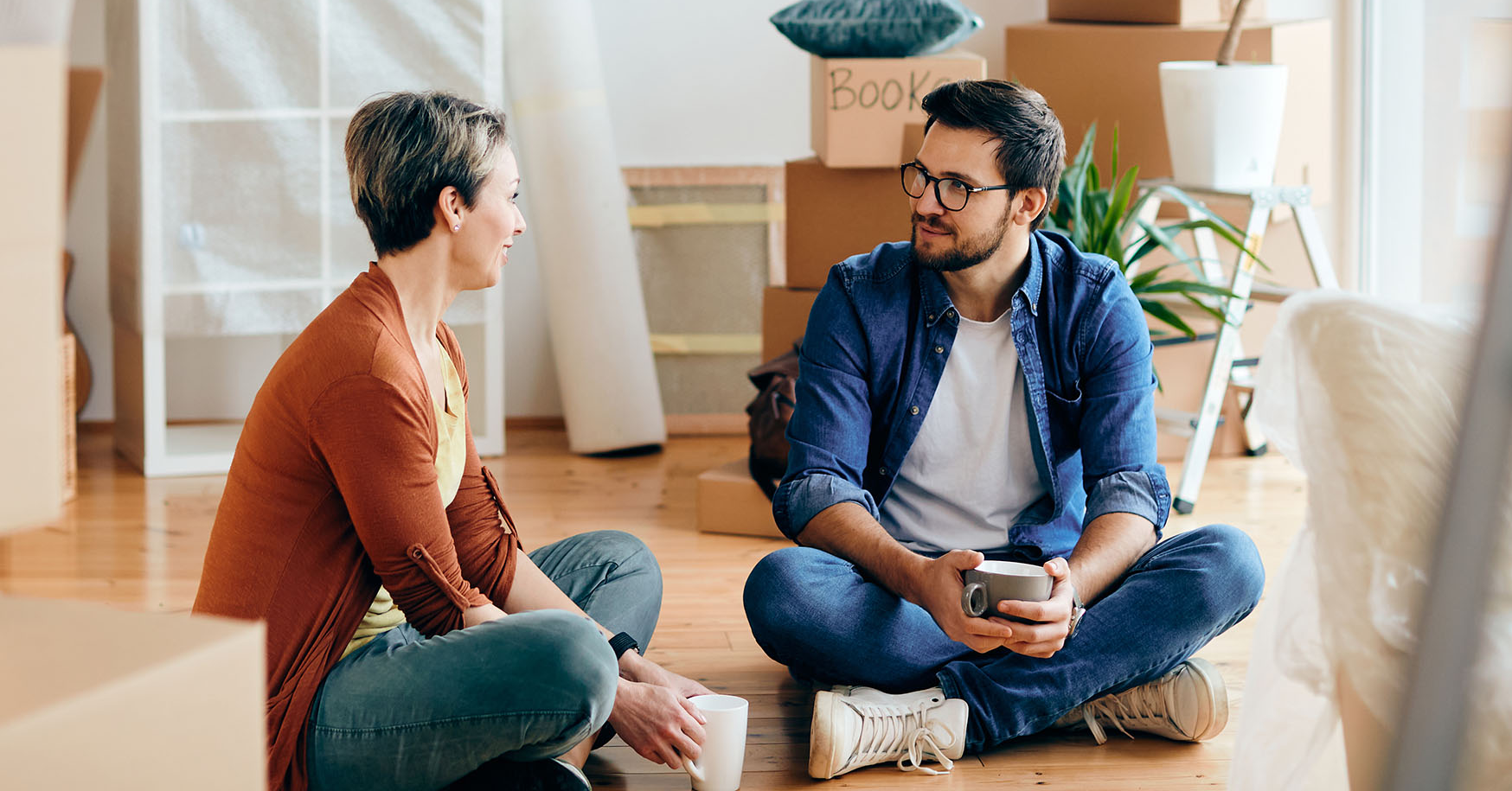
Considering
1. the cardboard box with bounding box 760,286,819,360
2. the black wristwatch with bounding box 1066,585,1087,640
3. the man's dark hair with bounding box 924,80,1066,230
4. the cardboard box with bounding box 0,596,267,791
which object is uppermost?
the man's dark hair with bounding box 924,80,1066,230

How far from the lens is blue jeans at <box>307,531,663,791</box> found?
1.24m

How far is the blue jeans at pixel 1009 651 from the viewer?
1.56 meters

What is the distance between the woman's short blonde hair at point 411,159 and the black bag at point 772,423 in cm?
141

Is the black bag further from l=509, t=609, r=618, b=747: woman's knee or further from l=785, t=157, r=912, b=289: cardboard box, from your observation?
l=509, t=609, r=618, b=747: woman's knee

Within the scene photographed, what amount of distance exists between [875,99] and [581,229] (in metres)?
1.03

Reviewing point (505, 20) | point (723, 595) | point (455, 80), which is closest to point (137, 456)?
point (455, 80)

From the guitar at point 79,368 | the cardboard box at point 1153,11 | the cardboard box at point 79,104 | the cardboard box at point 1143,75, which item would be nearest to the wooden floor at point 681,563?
the guitar at point 79,368

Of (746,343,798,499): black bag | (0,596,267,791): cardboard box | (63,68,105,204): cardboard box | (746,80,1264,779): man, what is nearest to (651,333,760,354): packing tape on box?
(746,343,798,499): black bag

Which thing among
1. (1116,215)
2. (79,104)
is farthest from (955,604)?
(1116,215)

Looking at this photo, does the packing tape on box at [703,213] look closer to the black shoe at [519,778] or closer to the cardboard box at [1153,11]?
the cardboard box at [1153,11]

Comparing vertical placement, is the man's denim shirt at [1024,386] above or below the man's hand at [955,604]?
above

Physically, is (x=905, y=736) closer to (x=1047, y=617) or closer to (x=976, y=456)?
(x=1047, y=617)

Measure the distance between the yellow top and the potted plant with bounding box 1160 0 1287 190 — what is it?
1969 mm

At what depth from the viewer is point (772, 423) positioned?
2.72 m
